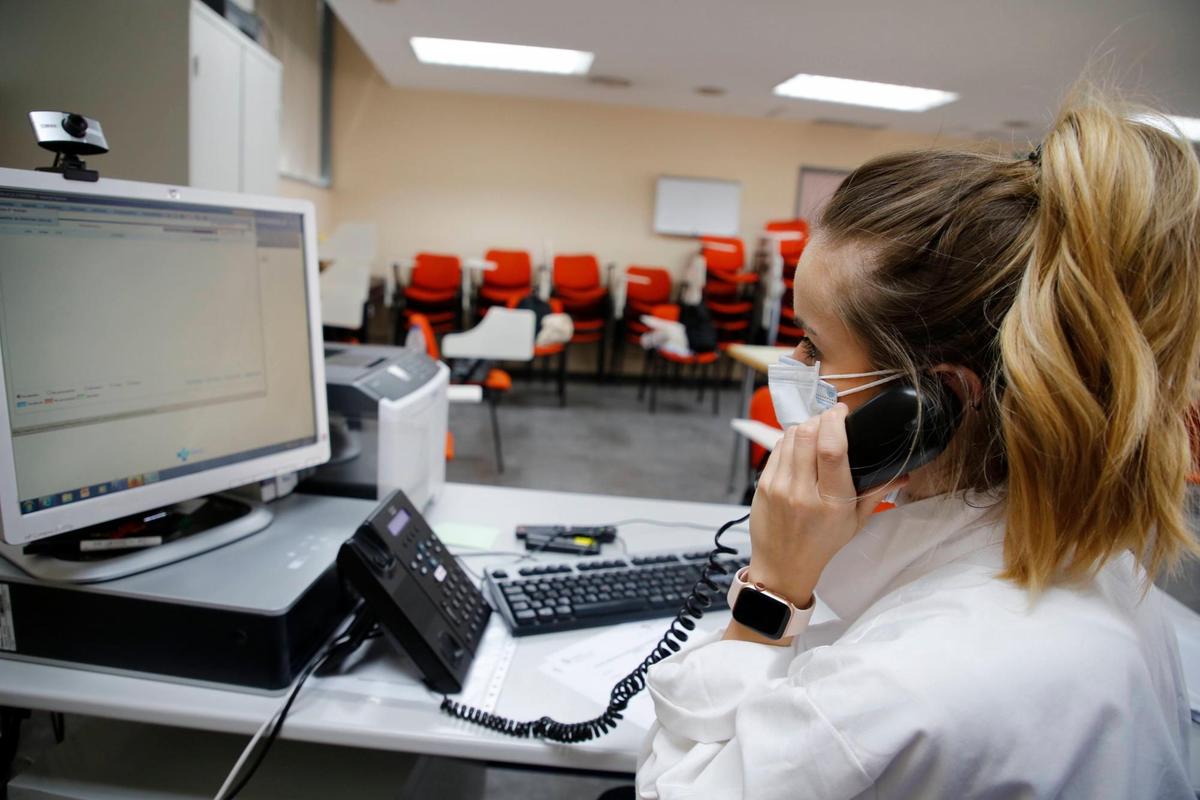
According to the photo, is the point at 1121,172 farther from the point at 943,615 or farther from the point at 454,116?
the point at 454,116

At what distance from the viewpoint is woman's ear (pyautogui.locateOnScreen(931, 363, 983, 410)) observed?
0.61 m

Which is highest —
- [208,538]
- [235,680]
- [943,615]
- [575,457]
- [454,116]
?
[454,116]

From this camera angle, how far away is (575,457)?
165 inches

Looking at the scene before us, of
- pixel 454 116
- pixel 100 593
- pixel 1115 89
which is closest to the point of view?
pixel 1115 89

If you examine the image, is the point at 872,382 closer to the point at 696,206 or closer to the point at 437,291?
the point at 437,291

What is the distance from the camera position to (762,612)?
2.15 feet

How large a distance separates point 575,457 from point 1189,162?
374 centimetres

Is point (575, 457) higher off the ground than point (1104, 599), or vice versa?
point (1104, 599)

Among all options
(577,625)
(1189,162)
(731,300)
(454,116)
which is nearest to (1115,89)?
(1189,162)

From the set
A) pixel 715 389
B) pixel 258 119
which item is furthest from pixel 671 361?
pixel 258 119

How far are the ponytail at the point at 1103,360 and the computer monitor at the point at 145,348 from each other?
0.92m

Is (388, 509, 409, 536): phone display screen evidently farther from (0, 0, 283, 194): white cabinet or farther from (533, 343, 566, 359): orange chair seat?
(533, 343, 566, 359): orange chair seat

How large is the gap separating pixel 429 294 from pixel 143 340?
562 centimetres

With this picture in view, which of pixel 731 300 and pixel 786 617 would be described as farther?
pixel 731 300
